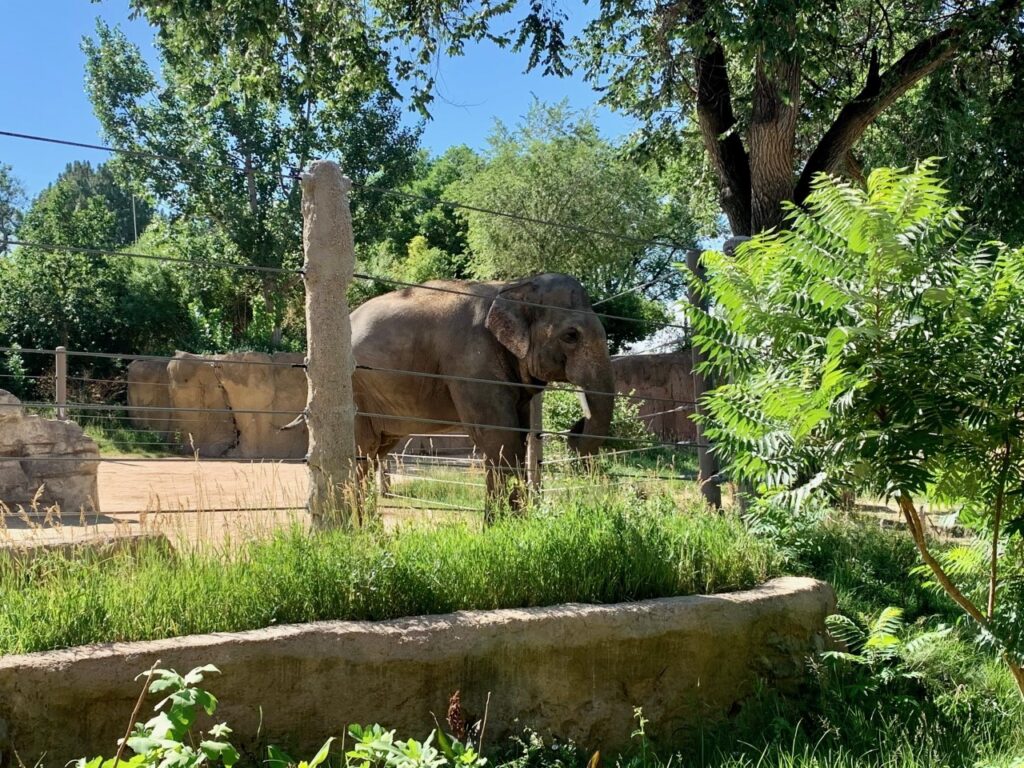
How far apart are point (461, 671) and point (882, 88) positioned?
7.80m

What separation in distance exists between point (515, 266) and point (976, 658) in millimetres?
23500

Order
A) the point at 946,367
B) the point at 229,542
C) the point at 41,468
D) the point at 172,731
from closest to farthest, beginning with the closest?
the point at 172,731 < the point at 946,367 < the point at 229,542 < the point at 41,468

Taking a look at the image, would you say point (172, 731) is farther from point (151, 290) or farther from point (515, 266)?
point (151, 290)

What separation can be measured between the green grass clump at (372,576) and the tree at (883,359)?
→ 119 cm

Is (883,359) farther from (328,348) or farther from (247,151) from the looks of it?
(247,151)

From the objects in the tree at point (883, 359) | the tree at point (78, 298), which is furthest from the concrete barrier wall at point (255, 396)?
the tree at point (883, 359)

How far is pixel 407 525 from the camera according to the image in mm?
4766

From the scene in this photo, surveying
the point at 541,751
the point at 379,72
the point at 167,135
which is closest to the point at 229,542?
the point at 541,751

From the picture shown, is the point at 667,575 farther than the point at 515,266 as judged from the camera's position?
No

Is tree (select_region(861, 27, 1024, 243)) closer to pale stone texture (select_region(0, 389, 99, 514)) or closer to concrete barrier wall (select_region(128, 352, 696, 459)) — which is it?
pale stone texture (select_region(0, 389, 99, 514))

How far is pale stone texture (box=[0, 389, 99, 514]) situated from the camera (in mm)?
10867

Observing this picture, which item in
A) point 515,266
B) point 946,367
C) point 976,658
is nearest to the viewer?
point 946,367

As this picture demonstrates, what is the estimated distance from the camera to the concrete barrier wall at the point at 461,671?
3291 mm

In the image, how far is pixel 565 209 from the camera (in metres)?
28.9
